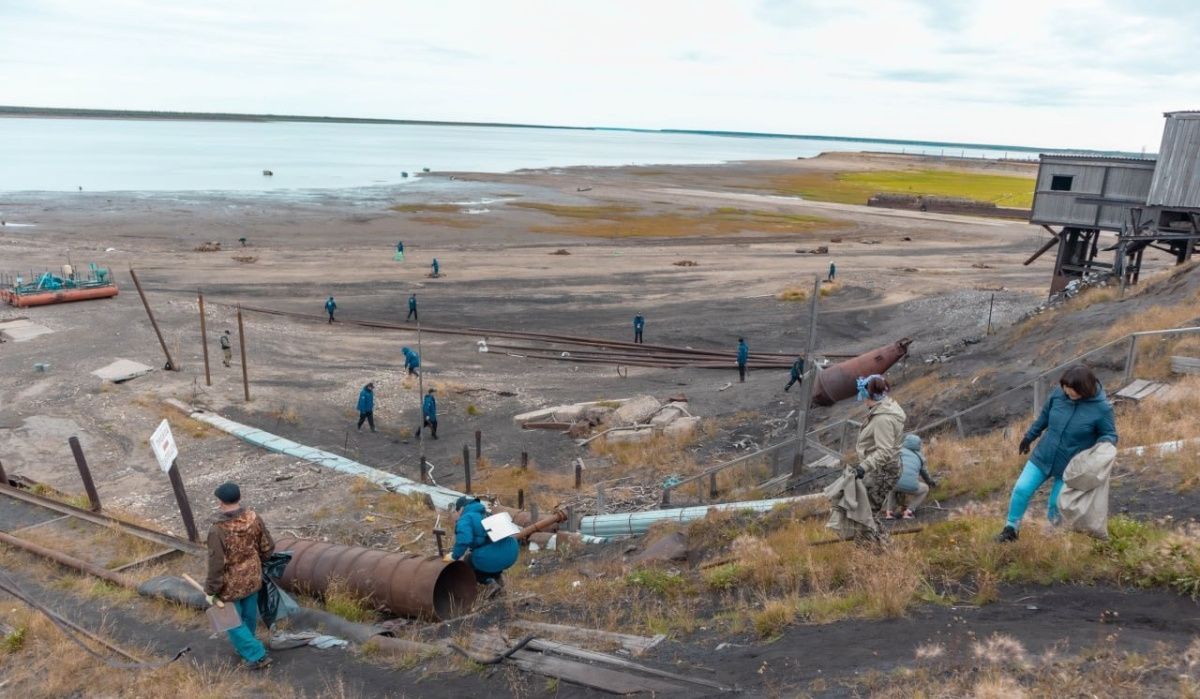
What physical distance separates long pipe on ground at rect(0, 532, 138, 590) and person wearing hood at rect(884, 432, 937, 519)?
842 cm

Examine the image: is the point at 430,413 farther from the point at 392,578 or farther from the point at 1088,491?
the point at 1088,491

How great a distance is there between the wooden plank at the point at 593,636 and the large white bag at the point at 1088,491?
3.44m

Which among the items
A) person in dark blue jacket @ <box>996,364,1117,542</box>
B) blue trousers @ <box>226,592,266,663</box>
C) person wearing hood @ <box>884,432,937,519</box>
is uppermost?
person in dark blue jacket @ <box>996,364,1117,542</box>

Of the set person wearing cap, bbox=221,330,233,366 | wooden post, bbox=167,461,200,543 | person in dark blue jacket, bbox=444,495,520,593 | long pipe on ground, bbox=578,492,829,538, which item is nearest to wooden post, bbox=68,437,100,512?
wooden post, bbox=167,461,200,543

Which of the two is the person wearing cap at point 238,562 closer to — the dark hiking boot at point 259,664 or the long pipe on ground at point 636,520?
the dark hiking boot at point 259,664

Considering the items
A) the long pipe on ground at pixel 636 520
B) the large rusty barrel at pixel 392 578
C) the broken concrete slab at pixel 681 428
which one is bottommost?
the broken concrete slab at pixel 681 428

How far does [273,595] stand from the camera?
7.16m

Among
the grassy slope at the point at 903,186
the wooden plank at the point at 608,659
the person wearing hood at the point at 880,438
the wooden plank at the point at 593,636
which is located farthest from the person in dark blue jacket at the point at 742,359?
the grassy slope at the point at 903,186

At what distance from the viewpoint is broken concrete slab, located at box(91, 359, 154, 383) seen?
71.5ft

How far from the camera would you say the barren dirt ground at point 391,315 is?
18125mm

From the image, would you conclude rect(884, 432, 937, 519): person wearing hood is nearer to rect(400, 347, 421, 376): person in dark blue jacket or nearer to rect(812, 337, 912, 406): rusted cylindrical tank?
rect(812, 337, 912, 406): rusted cylindrical tank

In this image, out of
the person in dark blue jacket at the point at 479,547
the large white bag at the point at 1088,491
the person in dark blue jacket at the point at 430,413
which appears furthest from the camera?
the person in dark blue jacket at the point at 430,413

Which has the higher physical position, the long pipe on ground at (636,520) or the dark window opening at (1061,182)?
the dark window opening at (1061,182)

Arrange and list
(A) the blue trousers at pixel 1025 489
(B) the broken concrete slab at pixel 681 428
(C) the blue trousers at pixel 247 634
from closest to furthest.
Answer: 1. (A) the blue trousers at pixel 1025 489
2. (C) the blue trousers at pixel 247 634
3. (B) the broken concrete slab at pixel 681 428
